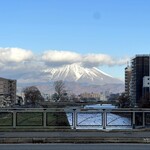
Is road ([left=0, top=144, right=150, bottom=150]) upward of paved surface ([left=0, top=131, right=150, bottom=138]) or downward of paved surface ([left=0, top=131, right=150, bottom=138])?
downward

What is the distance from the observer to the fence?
72.9ft

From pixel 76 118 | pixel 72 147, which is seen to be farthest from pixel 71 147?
pixel 76 118

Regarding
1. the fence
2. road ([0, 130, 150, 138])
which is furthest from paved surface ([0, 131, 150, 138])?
the fence

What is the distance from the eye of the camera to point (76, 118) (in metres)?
22.5

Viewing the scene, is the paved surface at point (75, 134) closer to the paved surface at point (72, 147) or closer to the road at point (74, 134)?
the road at point (74, 134)

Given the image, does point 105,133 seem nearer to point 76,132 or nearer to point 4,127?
point 76,132

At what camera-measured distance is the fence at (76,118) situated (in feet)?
72.9

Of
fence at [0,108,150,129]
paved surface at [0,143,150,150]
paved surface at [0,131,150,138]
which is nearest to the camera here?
paved surface at [0,143,150,150]

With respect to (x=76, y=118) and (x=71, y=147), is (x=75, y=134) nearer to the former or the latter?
(x=76, y=118)

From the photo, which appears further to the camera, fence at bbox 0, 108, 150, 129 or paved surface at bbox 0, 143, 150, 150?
fence at bbox 0, 108, 150, 129

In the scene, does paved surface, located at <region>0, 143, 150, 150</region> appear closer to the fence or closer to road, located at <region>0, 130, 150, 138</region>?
road, located at <region>0, 130, 150, 138</region>

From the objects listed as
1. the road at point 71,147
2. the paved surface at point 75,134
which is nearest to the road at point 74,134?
the paved surface at point 75,134

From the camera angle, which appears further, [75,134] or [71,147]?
[75,134]

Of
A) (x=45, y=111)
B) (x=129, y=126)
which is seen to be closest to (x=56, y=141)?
(x=45, y=111)
